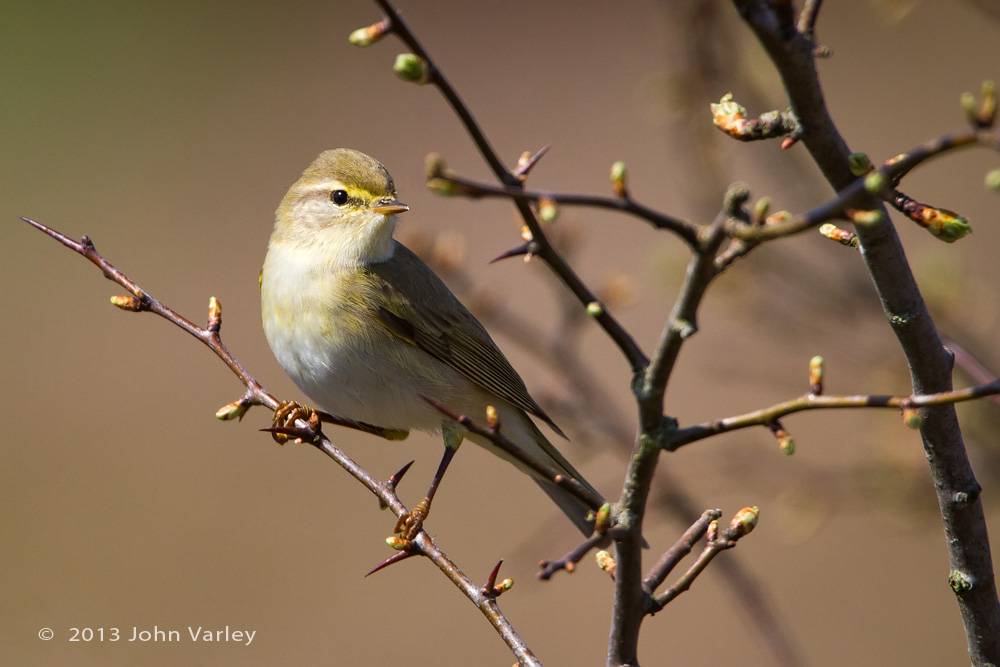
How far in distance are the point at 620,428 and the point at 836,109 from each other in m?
7.70

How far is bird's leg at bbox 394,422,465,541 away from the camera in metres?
2.64

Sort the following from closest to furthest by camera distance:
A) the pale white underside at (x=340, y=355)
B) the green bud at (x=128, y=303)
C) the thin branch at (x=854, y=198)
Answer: the thin branch at (x=854, y=198), the green bud at (x=128, y=303), the pale white underside at (x=340, y=355)

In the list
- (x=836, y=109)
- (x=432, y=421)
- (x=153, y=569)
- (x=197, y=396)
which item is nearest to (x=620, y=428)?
(x=432, y=421)

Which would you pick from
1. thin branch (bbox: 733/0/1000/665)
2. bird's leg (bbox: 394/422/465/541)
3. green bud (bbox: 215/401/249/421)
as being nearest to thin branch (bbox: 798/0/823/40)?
thin branch (bbox: 733/0/1000/665)

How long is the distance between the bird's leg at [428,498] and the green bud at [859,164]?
52.8 inches

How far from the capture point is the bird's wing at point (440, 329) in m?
3.49

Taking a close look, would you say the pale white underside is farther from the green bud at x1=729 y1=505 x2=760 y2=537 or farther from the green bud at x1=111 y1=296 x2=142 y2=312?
the green bud at x1=729 y1=505 x2=760 y2=537

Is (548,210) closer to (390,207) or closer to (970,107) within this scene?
(970,107)

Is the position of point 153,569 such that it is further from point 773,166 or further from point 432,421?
point 773,166

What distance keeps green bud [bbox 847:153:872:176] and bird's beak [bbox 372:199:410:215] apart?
7.07ft

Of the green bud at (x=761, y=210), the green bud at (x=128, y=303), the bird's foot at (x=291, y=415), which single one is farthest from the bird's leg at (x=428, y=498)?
the green bud at (x=761, y=210)

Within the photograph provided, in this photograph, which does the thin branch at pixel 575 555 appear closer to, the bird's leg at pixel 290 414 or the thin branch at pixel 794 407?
the thin branch at pixel 794 407

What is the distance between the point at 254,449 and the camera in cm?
742

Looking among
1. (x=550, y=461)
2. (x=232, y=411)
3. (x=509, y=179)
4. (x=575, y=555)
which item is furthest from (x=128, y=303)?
(x=550, y=461)
